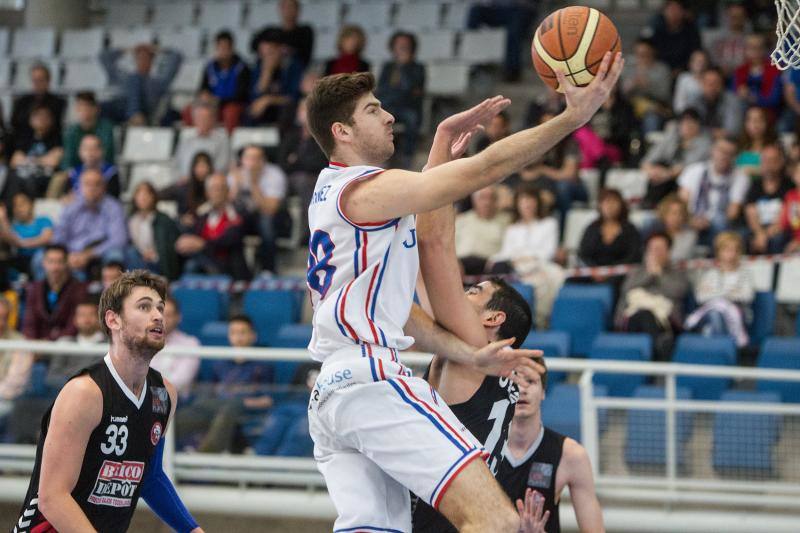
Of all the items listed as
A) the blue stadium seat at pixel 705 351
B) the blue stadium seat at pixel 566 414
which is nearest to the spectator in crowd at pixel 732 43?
the blue stadium seat at pixel 705 351

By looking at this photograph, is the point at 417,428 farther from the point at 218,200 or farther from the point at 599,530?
the point at 218,200

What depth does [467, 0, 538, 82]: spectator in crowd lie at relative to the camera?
1412cm

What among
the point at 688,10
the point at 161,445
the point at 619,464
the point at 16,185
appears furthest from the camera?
the point at 688,10

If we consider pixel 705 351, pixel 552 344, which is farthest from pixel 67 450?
pixel 705 351

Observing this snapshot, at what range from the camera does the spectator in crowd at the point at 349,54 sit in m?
13.1

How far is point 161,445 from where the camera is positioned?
17.4 feet

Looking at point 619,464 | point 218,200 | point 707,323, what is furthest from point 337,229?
point 218,200

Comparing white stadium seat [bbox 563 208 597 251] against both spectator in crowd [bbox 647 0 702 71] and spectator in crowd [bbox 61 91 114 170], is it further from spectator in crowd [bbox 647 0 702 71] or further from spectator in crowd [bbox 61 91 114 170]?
spectator in crowd [bbox 61 91 114 170]

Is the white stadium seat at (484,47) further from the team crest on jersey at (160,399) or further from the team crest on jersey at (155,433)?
the team crest on jersey at (155,433)

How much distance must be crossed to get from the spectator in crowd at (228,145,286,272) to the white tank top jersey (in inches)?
276

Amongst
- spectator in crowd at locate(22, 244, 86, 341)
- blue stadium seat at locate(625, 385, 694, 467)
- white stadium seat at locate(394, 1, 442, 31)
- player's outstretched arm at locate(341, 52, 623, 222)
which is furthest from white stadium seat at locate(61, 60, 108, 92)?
player's outstretched arm at locate(341, 52, 623, 222)

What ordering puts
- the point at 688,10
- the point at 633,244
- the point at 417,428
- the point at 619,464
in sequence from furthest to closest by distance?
the point at 688,10, the point at 633,244, the point at 619,464, the point at 417,428

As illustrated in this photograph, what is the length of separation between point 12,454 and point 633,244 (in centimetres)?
510

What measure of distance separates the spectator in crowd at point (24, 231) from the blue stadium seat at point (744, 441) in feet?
21.6
